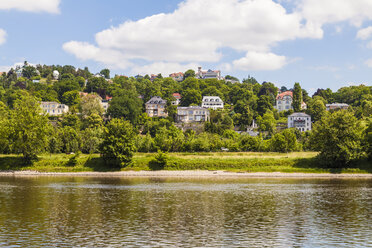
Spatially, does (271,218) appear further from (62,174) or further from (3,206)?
(62,174)

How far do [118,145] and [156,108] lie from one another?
98.0 metres

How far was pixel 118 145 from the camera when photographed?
8094 cm

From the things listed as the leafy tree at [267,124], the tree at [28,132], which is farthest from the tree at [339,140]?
the leafy tree at [267,124]

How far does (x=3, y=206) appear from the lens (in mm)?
44938

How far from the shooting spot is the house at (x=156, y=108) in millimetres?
177250

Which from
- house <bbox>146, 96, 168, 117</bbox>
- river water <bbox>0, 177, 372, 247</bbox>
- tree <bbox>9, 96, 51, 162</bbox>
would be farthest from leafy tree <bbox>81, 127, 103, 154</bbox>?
house <bbox>146, 96, 168, 117</bbox>

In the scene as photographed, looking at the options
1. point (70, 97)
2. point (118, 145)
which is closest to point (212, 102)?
point (70, 97)

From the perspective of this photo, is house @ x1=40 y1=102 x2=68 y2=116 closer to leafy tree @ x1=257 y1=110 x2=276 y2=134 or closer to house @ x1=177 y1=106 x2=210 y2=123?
house @ x1=177 y1=106 x2=210 y2=123

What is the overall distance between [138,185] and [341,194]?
3056 centimetres

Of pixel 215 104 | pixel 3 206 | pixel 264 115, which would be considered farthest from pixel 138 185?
pixel 215 104

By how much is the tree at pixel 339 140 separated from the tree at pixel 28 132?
56793 mm

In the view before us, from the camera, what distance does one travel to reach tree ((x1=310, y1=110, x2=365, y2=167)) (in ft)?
259

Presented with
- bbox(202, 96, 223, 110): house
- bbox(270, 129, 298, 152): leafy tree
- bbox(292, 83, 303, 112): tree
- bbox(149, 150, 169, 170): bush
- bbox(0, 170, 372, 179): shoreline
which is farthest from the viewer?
bbox(202, 96, 223, 110): house

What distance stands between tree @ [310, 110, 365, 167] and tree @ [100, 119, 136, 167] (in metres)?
38.2
